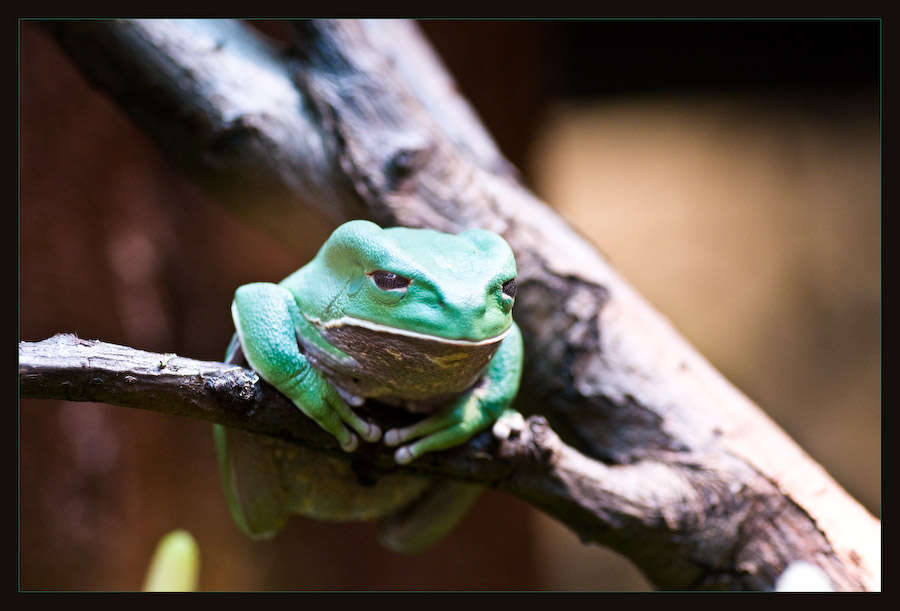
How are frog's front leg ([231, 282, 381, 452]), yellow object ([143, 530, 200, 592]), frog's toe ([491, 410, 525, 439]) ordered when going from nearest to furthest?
frog's front leg ([231, 282, 381, 452])
frog's toe ([491, 410, 525, 439])
yellow object ([143, 530, 200, 592])

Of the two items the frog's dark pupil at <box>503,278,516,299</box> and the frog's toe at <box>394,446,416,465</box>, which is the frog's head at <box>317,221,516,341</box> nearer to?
the frog's dark pupil at <box>503,278,516,299</box>

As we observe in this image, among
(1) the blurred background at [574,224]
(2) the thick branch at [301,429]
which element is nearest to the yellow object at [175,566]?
(1) the blurred background at [574,224]

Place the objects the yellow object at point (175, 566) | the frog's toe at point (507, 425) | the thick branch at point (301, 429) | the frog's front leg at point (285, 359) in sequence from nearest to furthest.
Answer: the thick branch at point (301, 429) < the frog's front leg at point (285, 359) < the frog's toe at point (507, 425) < the yellow object at point (175, 566)

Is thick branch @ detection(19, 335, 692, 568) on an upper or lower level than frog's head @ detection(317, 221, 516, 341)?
lower

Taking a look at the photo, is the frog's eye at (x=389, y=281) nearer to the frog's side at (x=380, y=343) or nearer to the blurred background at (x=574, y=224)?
the frog's side at (x=380, y=343)

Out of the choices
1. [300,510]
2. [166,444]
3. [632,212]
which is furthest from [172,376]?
[632,212]

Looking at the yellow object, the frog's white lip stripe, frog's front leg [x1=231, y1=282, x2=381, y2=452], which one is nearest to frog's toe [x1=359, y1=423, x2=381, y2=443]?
frog's front leg [x1=231, y1=282, x2=381, y2=452]

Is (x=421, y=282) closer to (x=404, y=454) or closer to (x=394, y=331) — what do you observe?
(x=394, y=331)
